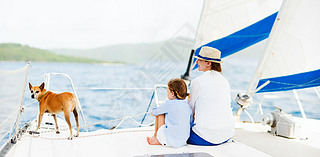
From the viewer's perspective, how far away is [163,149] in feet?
6.39

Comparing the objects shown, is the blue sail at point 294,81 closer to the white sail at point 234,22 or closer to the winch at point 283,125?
the winch at point 283,125

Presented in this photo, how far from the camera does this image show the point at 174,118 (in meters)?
1.96

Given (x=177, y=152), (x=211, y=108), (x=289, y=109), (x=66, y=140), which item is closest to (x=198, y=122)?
(x=211, y=108)

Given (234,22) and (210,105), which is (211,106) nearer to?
(210,105)

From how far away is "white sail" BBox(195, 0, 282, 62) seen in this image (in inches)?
134

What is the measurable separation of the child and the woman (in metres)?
0.08

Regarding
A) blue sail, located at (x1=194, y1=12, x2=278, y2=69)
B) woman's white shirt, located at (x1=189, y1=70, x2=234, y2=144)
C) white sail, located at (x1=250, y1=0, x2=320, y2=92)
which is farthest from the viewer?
blue sail, located at (x1=194, y1=12, x2=278, y2=69)

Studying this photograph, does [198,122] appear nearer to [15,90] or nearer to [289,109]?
[15,90]

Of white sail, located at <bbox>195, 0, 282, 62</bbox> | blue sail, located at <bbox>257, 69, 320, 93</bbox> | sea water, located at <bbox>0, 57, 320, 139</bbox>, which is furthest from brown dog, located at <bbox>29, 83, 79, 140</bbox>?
blue sail, located at <bbox>257, 69, 320, 93</bbox>

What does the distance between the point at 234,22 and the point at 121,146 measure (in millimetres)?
2415

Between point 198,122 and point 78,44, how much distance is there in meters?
25.3

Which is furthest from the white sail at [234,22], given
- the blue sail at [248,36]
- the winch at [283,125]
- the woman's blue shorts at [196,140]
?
the woman's blue shorts at [196,140]

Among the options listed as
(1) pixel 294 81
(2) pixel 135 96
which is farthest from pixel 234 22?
A: (2) pixel 135 96

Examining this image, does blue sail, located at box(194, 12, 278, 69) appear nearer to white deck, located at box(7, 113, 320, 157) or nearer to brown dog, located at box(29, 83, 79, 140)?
white deck, located at box(7, 113, 320, 157)
